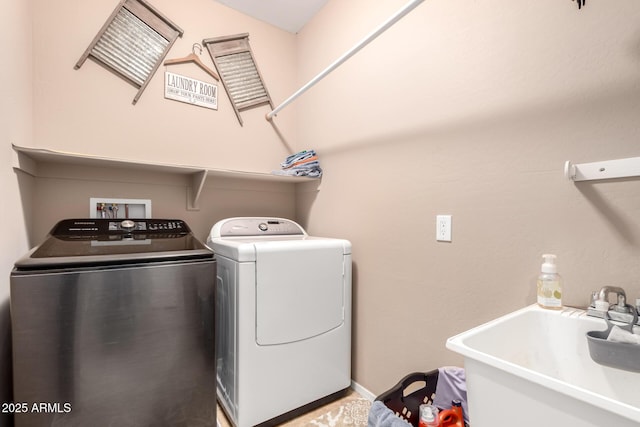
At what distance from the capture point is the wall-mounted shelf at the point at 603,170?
852mm

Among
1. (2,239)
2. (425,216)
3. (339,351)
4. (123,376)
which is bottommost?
Result: (339,351)

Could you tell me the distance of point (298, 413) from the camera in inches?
62.5

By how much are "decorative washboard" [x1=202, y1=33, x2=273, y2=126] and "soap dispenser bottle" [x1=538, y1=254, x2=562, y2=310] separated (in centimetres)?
204

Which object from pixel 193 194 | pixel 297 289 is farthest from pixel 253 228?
pixel 297 289

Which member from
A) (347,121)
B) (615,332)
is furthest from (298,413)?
(347,121)

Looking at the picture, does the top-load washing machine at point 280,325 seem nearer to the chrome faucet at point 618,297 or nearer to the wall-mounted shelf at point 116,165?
the wall-mounted shelf at point 116,165

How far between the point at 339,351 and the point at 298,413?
39 cm

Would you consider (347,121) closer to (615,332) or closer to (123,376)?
(615,332)

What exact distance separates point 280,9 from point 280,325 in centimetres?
223

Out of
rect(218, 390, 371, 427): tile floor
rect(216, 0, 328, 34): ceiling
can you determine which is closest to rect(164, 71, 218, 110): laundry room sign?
rect(216, 0, 328, 34): ceiling

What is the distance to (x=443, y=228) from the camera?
1367 millimetres

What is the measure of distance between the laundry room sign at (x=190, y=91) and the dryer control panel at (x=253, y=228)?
876 mm

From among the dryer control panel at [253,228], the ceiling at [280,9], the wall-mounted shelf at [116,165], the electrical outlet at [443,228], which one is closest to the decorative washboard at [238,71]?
the ceiling at [280,9]

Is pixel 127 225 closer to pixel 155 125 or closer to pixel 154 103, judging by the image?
pixel 155 125
